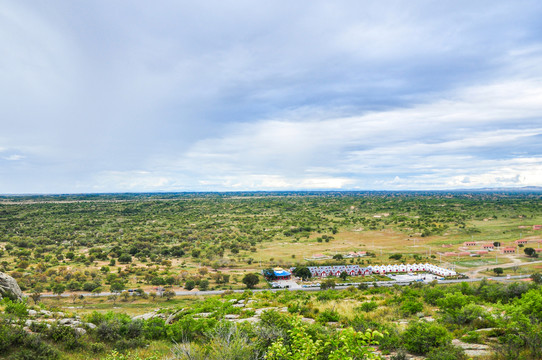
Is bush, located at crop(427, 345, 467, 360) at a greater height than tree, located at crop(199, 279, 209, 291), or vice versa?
bush, located at crop(427, 345, 467, 360)

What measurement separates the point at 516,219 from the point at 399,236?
4956 centimetres

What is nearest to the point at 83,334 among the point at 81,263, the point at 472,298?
the point at 472,298

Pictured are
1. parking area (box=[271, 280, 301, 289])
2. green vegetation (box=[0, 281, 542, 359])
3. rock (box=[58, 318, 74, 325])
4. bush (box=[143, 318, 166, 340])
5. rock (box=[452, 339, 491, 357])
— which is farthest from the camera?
parking area (box=[271, 280, 301, 289])

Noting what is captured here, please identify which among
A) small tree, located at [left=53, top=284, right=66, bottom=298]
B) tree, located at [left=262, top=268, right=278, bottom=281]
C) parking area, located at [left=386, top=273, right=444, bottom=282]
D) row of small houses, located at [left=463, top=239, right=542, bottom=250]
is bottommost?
parking area, located at [left=386, top=273, right=444, bottom=282]

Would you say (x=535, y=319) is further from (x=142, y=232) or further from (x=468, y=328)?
(x=142, y=232)

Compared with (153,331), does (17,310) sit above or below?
above

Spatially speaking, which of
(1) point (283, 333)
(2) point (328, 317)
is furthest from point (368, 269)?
(1) point (283, 333)

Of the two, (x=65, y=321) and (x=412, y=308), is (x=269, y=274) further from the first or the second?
(x=65, y=321)

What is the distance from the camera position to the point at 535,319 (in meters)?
10.0

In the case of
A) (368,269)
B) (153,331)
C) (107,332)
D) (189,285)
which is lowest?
(368,269)

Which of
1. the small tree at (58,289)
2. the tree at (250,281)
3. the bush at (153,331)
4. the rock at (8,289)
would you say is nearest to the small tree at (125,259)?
the small tree at (58,289)

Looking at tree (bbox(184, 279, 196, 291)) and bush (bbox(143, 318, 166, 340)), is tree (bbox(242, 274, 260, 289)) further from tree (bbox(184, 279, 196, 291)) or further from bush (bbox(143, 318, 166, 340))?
bush (bbox(143, 318, 166, 340))

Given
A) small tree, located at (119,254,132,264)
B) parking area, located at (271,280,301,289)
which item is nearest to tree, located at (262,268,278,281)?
parking area, located at (271,280,301,289)

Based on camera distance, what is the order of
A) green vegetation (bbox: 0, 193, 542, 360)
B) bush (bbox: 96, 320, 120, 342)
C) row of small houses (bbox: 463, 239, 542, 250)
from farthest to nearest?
row of small houses (bbox: 463, 239, 542, 250)
bush (bbox: 96, 320, 120, 342)
green vegetation (bbox: 0, 193, 542, 360)
